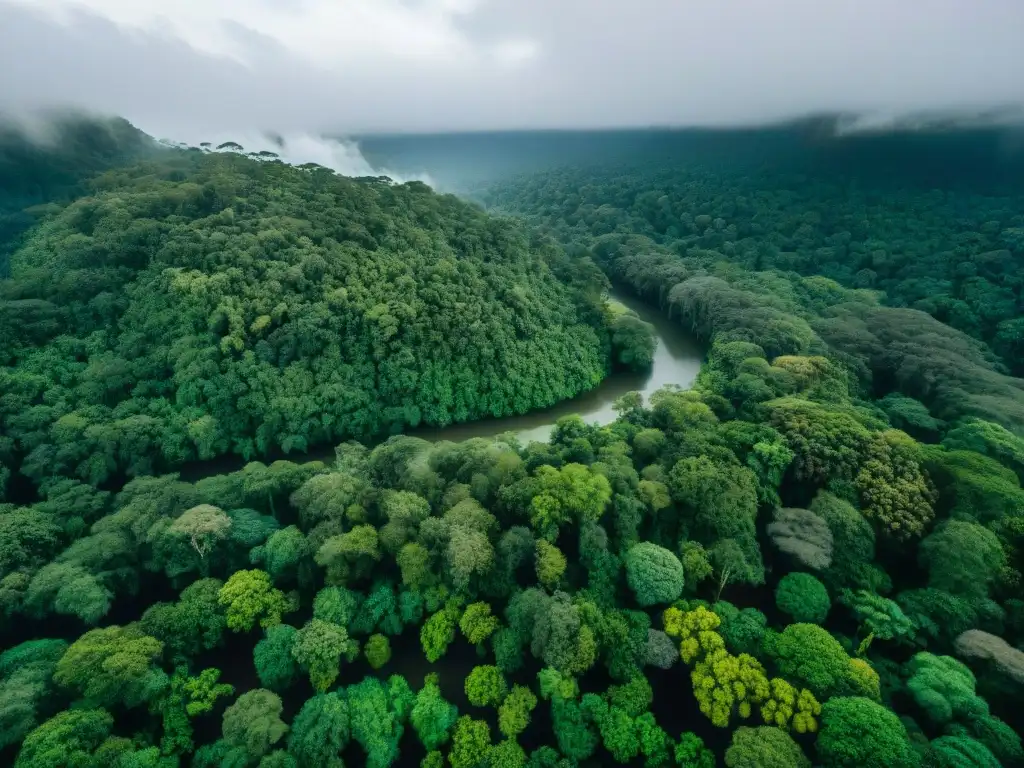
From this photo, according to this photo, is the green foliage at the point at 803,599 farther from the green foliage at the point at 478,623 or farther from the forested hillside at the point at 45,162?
the forested hillside at the point at 45,162

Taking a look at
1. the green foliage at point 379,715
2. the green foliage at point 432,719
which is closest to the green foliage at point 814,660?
the green foliage at point 432,719

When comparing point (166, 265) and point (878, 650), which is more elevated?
point (166, 265)

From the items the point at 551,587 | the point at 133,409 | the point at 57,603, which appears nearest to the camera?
the point at 57,603

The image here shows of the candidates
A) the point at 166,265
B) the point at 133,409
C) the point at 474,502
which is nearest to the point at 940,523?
the point at 474,502

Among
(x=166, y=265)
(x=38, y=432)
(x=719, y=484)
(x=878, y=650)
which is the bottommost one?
(x=878, y=650)

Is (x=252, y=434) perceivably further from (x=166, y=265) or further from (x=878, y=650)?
(x=878, y=650)

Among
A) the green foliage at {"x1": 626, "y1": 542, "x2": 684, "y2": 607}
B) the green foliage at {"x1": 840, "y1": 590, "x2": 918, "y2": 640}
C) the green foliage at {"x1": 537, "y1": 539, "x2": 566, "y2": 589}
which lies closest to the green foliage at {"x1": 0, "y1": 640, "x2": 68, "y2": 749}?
the green foliage at {"x1": 537, "y1": 539, "x2": 566, "y2": 589}

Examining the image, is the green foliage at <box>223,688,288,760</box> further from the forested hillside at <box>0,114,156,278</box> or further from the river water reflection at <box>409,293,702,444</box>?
the forested hillside at <box>0,114,156,278</box>

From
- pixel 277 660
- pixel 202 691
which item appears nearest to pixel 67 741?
pixel 202 691
